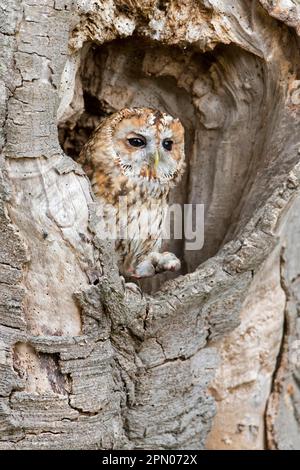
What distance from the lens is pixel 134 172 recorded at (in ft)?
10.1

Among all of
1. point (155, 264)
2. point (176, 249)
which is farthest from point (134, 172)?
point (176, 249)

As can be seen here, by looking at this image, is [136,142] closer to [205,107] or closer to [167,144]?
[167,144]

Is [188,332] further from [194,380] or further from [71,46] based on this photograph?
[71,46]

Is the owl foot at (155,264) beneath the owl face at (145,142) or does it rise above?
beneath

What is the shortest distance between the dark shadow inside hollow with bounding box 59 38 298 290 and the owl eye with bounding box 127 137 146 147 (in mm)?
256

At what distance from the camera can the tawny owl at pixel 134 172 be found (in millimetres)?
3000

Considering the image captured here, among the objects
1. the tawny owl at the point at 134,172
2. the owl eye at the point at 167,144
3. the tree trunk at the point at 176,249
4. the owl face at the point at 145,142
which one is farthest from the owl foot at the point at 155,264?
the owl eye at the point at 167,144

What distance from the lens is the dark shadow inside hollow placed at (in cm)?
299

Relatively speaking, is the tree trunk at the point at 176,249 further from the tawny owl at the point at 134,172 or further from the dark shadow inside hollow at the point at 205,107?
the tawny owl at the point at 134,172

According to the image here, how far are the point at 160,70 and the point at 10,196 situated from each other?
116 centimetres

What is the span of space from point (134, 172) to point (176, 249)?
1.73 feet

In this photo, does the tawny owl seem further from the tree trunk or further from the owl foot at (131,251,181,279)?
the tree trunk

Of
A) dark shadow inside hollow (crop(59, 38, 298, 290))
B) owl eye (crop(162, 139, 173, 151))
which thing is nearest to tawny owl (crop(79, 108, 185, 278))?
owl eye (crop(162, 139, 173, 151))

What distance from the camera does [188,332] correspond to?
2688 mm
